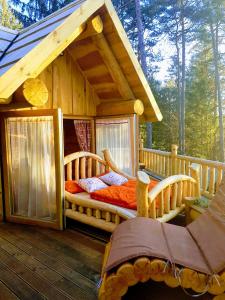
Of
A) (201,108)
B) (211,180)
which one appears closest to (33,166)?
(211,180)

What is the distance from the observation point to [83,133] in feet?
18.3

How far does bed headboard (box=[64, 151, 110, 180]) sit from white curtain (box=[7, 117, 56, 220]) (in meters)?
0.71

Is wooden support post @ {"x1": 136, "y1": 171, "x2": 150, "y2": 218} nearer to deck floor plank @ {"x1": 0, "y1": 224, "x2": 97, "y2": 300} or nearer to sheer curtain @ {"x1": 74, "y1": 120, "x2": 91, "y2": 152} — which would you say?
deck floor plank @ {"x1": 0, "y1": 224, "x2": 97, "y2": 300}

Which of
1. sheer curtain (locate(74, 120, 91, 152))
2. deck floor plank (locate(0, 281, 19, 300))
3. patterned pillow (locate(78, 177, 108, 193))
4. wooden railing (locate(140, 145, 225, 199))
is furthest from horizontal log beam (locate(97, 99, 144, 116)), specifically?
deck floor plank (locate(0, 281, 19, 300))

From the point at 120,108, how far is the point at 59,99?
1356 mm

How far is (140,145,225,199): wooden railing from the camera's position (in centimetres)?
452

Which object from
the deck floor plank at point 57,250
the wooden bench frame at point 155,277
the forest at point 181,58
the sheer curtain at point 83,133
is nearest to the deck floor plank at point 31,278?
the deck floor plank at point 57,250

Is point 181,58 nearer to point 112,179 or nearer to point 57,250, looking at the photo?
point 112,179

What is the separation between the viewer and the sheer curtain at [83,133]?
5465 mm

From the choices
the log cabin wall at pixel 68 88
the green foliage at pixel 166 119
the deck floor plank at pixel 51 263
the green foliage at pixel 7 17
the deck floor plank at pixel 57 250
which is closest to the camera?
the deck floor plank at pixel 51 263

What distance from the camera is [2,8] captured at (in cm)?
1183

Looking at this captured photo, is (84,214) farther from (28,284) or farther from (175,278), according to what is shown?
(175,278)

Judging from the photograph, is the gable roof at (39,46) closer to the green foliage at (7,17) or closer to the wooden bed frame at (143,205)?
the wooden bed frame at (143,205)

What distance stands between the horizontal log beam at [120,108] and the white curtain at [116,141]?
22 cm
